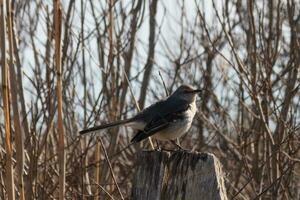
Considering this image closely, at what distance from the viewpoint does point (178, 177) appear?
277 cm

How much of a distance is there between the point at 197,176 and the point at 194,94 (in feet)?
9.68

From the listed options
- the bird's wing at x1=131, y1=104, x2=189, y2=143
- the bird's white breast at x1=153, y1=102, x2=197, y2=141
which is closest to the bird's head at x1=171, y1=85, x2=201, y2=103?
the bird's wing at x1=131, y1=104, x2=189, y2=143

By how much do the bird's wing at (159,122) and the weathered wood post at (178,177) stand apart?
168 centimetres

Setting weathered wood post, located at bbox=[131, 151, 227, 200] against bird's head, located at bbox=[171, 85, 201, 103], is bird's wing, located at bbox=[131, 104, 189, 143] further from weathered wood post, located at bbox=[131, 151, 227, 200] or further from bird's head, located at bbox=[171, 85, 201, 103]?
weathered wood post, located at bbox=[131, 151, 227, 200]

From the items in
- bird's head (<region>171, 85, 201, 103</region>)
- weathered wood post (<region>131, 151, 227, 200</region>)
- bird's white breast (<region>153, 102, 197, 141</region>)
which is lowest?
weathered wood post (<region>131, 151, 227, 200</region>)

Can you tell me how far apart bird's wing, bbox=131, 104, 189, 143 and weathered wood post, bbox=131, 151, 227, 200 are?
5.53ft

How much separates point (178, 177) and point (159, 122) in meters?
2.28

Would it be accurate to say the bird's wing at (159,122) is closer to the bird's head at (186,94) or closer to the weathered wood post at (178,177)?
the bird's head at (186,94)

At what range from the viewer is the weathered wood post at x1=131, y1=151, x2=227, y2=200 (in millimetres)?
2713

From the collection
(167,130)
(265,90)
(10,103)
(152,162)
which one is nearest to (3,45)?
(10,103)

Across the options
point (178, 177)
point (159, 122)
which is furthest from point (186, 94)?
point (178, 177)

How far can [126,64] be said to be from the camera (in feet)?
18.3

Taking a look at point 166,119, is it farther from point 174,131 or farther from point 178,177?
point 178,177

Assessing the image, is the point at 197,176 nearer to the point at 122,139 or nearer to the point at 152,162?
the point at 152,162
